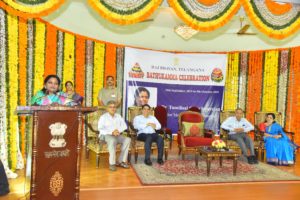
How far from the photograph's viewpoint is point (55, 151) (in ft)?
9.79

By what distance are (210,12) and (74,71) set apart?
367cm

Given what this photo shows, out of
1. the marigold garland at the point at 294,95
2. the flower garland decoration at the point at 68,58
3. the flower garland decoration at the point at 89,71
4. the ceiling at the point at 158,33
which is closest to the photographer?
the flower garland decoration at the point at 68,58

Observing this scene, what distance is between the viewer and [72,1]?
24.2ft

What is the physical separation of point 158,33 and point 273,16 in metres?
4.37

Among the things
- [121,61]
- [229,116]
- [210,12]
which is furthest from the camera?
[121,61]

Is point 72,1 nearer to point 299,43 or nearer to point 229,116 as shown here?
point 229,116

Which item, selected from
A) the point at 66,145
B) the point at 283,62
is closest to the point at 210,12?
the point at 66,145

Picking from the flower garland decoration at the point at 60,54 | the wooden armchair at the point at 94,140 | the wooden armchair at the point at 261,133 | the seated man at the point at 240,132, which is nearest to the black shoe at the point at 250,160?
the seated man at the point at 240,132

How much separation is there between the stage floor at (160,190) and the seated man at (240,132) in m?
1.32

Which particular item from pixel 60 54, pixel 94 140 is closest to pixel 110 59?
pixel 60 54

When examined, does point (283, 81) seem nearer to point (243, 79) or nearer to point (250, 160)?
point (243, 79)

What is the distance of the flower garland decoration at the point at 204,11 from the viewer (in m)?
4.58

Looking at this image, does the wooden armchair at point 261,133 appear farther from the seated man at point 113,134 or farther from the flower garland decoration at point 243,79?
the seated man at point 113,134

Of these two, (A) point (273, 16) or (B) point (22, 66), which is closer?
(A) point (273, 16)
